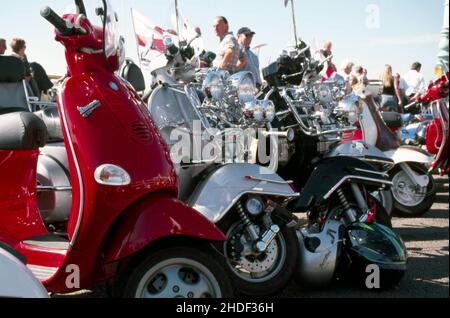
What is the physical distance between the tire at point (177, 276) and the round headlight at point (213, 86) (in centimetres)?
154

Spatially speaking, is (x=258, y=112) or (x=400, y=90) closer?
(x=258, y=112)

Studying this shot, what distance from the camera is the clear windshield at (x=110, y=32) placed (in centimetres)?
293

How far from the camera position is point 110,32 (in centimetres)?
295

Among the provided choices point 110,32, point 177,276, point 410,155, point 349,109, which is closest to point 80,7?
point 110,32

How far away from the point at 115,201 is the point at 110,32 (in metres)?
0.78

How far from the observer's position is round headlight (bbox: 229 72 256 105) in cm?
410

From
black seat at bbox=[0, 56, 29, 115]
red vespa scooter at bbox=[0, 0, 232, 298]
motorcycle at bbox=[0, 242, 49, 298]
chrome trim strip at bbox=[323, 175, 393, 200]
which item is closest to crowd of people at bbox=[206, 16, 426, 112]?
chrome trim strip at bbox=[323, 175, 393, 200]

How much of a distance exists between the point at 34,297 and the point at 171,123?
2.27 m

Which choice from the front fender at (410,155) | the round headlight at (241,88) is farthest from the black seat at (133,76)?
the front fender at (410,155)

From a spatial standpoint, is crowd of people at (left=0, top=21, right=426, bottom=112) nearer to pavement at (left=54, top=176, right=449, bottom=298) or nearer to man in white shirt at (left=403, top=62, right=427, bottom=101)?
man in white shirt at (left=403, top=62, right=427, bottom=101)

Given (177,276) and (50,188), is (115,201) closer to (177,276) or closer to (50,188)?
(177,276)

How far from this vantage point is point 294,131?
4.71m

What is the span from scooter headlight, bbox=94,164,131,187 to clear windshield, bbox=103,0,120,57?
21.8 inches
